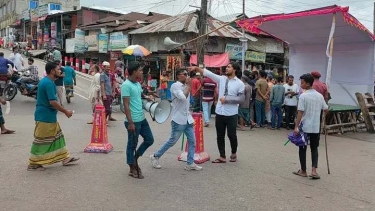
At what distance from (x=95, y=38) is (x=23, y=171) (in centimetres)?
2407

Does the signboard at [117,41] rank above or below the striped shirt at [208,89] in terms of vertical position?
above

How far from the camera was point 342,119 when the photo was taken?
11.6 metres

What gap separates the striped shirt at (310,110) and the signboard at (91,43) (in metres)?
24.3

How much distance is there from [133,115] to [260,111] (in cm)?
639

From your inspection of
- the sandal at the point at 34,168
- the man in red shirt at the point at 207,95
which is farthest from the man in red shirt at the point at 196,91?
the sandal at the point at 34,168

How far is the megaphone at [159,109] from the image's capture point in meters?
5.79

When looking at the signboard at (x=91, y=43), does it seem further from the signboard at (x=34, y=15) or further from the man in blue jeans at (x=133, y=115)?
the man in blue jeans at (x=133, y=115)

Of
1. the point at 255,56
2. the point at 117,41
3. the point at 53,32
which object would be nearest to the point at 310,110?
the point at 255,56

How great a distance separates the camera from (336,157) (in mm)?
7672

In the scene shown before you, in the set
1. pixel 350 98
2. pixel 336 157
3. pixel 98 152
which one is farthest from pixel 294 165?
pixel 350 98

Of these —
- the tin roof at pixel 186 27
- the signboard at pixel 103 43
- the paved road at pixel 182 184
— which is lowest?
the paved road at pixel 182 184

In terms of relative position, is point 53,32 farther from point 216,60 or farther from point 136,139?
point 136,139

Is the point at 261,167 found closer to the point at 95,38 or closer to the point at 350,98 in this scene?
the point at 350,98

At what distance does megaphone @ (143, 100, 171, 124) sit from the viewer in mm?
5787
